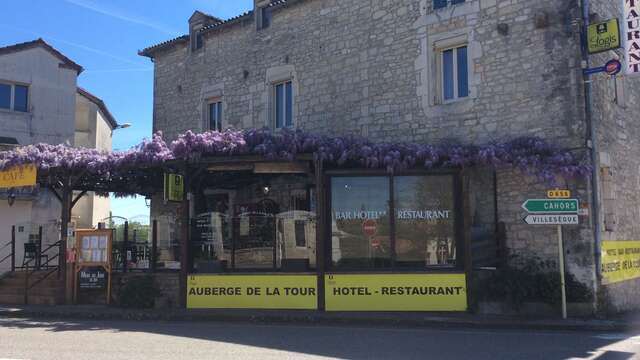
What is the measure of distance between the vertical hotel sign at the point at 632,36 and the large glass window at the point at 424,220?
4.28 m

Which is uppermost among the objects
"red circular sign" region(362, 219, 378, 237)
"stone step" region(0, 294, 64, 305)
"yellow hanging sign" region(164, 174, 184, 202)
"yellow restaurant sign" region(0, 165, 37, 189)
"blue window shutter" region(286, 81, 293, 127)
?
"blue window shutter" region(286, 81, 293, 127)

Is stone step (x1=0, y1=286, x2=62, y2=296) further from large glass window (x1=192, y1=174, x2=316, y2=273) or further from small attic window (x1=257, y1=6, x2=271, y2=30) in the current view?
small attic window (x1=257, y1=6, x2=271, y2=30)

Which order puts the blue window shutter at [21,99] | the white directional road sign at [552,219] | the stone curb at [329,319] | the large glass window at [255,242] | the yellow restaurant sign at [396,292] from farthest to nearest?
the blue window shutter at [21,99], the large glass window at [255,242], the yellow restaurant sign at [396,292], the white directional road sign at [552,219], the stone curb at [329,319]

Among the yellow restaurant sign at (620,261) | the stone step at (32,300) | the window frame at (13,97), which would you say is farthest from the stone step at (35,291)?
the yellow restaurant sign at (620,261)

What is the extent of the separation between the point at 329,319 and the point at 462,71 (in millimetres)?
6656

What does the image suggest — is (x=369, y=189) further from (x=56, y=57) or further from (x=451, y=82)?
(x=56, y=57)

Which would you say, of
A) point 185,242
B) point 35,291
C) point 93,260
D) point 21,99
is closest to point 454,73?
point 185,242

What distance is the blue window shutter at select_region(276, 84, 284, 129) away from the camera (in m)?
17.9

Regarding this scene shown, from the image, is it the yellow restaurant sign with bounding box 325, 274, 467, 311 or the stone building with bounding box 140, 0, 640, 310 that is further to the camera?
the stone building with bounding box 140, 0, 640, 310

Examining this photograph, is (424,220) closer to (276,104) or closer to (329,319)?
(329,319)

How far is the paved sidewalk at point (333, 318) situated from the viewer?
11.0 meters

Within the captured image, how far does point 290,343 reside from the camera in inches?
362

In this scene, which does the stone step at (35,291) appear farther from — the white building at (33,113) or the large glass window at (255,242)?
the white building at (33,113)

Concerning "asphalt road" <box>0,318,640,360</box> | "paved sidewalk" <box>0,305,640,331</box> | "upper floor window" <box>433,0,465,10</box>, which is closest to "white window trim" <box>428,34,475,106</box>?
"upper floor window" <box>433,0,465,10</box>
